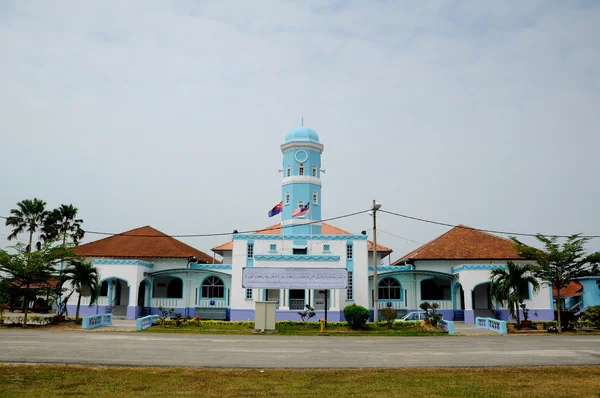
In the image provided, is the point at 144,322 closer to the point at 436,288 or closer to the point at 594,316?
the point at 436,288

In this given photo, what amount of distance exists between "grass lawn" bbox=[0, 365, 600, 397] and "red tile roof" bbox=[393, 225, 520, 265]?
24915 millimetres

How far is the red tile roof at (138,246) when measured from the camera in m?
40.2

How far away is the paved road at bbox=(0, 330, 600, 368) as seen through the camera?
47.5 ft

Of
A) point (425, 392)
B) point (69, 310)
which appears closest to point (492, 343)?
point (425, 392)

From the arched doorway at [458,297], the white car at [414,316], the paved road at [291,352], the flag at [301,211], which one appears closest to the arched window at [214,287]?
the flag at [301,211]

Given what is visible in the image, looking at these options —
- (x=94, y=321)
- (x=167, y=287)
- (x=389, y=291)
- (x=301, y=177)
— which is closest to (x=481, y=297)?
(x=389, y=291)

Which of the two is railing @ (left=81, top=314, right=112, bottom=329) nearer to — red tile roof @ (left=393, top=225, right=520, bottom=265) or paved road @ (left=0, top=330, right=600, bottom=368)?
paved road @ (left=0, top=330, right=600, bottom=368)

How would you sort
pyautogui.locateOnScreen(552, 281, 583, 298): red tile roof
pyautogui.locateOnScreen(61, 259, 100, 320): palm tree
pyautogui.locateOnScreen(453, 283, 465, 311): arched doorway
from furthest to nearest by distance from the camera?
pyautogui.locateOnScreen(552, 281, 583, 298): red tile roof → pyautogui.locateOnScreen(453, 283, 465, 311): arched doorway → pyautogui.locateOnScreen(61, 259, 100, 320): palm tree

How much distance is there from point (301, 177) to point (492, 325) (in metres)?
18.0

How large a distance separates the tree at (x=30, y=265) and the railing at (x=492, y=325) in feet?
79.9

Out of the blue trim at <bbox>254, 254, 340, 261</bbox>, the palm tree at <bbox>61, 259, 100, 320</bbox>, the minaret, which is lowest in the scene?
the palm tree at <bbox>61, 259, 100, 320</bbox>

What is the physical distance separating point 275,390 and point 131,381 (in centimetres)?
335

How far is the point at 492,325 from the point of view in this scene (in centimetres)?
2858

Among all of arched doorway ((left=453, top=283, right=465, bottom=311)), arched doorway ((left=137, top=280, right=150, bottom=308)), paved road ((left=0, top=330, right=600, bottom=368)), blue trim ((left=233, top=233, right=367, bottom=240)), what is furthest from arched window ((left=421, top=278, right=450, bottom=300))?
arched doorway ((left=137, top=280, right=150, bottom=308))
